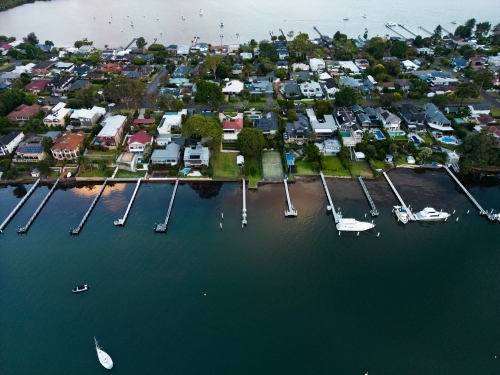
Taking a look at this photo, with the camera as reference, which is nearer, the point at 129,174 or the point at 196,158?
the point at 129,174

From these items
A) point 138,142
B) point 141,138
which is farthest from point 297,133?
point 138,142

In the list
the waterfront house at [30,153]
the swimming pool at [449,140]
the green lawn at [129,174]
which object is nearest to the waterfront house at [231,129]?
the green lawn at [129,174]

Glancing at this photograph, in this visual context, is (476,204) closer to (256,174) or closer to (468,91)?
(256,174)

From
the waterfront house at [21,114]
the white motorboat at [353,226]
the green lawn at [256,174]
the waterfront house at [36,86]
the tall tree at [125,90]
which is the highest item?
the waterfront house at [36,86]

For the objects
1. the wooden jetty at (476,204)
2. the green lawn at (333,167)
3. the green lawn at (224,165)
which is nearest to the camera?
the wooden jetty at (476,204)

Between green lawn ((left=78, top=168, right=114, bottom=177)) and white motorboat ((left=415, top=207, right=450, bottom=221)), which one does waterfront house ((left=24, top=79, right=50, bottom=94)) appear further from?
white motorboat ((left=415, top=207, right=450, bottom=221))

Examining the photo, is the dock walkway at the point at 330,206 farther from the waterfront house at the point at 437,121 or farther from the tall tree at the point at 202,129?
the waterfront house at the point at 437,121
